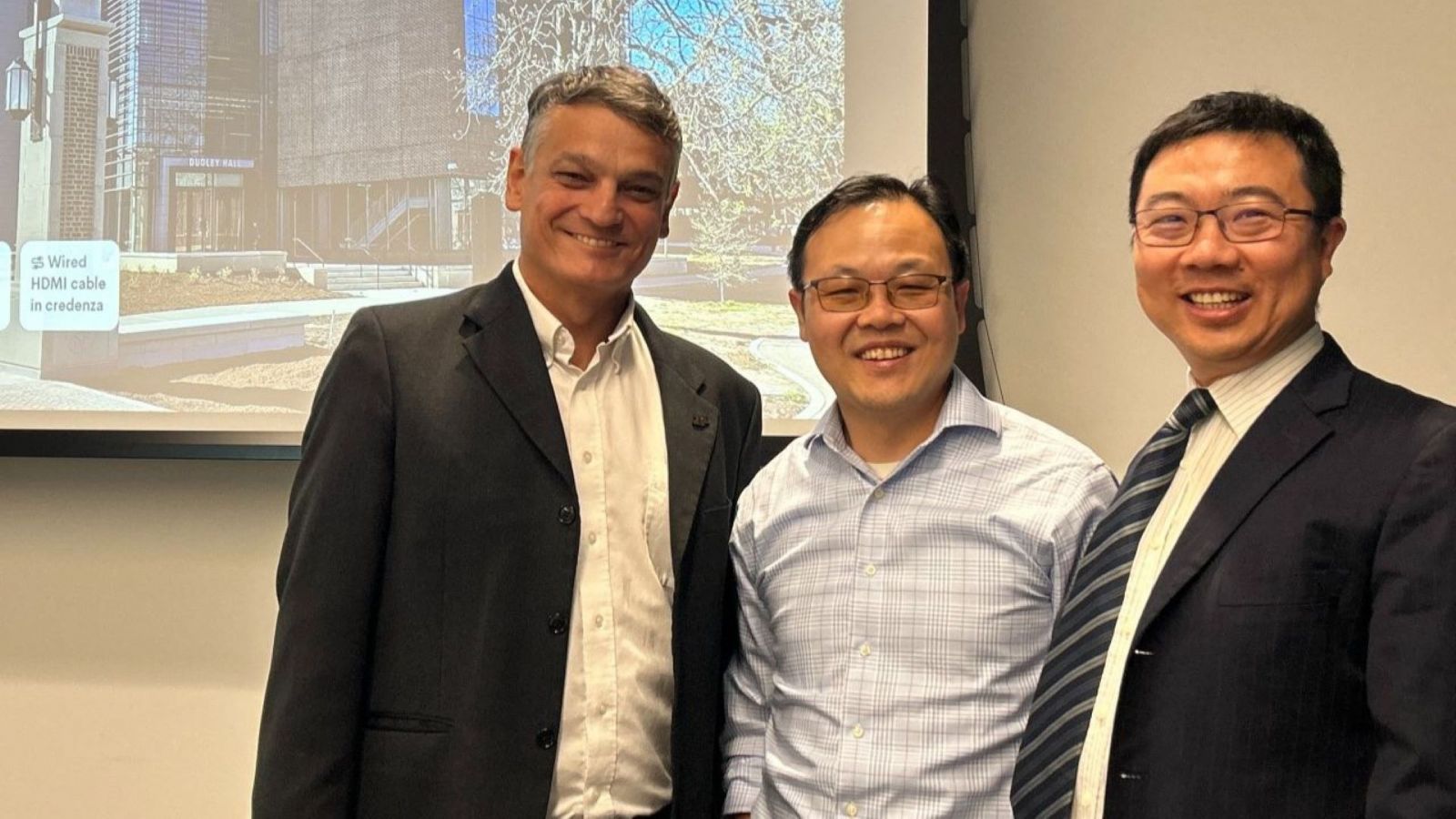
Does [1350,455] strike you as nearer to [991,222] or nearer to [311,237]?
[991,222]

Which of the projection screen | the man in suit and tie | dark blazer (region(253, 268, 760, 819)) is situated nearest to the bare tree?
the projection screen

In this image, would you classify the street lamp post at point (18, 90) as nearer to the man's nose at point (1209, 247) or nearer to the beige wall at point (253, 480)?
the beige wall at point (253, 480)

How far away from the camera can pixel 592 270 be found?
175 cm

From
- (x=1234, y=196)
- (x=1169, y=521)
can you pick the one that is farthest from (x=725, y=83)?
(x=1169, y=521)

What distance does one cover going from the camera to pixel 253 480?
10.3 ft

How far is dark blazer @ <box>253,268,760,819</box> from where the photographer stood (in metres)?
1.58

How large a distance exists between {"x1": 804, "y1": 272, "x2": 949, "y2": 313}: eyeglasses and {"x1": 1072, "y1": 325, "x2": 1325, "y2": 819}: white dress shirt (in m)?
0.46

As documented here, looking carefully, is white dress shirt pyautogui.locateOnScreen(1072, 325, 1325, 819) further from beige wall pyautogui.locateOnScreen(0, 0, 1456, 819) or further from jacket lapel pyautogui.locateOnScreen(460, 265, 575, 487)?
beige wall pyautogui.locateOnScreen(0, 0, 1456, 819)

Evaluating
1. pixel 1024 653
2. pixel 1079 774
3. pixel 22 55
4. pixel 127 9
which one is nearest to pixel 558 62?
pixel 127 9

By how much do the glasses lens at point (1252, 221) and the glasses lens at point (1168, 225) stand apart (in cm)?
4

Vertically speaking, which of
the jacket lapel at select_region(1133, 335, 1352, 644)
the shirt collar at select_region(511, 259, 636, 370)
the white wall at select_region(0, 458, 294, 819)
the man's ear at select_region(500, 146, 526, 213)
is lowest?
the white wall at select_region(0, 458, 294, 819)

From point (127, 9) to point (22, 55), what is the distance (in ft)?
1.05

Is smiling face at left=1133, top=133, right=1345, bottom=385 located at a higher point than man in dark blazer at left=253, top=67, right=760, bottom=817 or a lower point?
higher
